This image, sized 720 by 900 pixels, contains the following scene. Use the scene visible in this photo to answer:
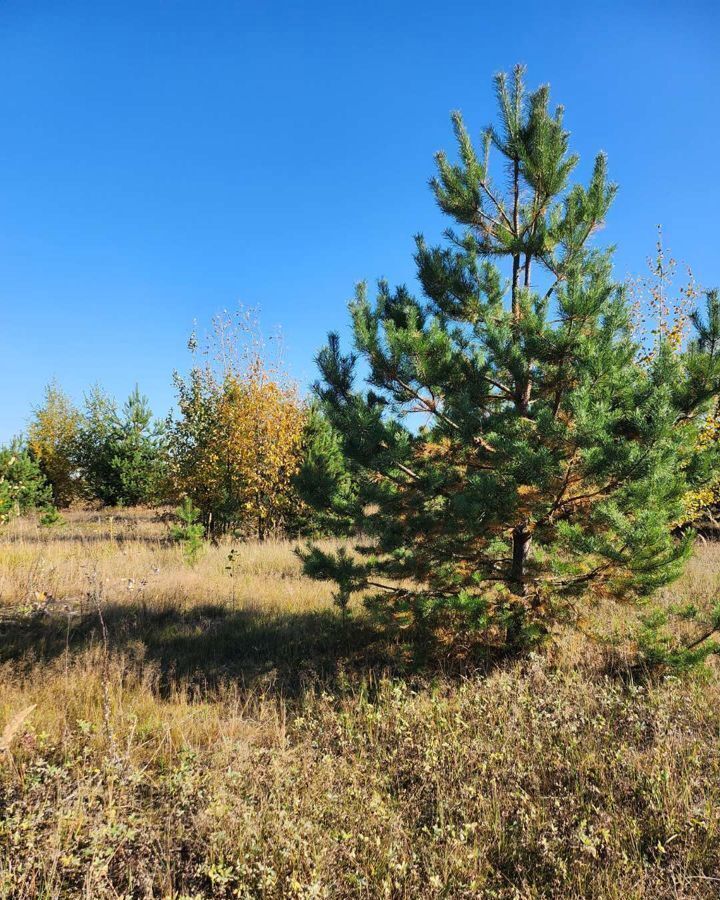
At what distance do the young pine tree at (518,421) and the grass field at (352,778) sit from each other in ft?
2.71

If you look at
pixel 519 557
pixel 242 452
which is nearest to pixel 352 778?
pixel 519 557

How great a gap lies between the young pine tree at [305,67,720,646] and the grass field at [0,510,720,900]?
32.5 inches

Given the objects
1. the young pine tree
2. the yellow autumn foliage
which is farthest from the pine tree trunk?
the yellow autumn foliage

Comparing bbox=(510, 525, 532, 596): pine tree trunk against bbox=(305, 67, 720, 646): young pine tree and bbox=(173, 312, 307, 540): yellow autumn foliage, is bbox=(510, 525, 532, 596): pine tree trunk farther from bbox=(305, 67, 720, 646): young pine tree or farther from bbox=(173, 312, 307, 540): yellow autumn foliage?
bbox=(173, 312, 307, 540): yellow autumn foliage

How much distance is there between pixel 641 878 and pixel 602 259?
456 centimetres

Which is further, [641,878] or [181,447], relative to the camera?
[181,447]

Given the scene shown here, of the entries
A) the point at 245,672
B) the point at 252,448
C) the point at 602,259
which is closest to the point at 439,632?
the point at 245,672

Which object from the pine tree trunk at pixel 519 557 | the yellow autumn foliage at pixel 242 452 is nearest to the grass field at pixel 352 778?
the pine tree trunk at pixel 519 557

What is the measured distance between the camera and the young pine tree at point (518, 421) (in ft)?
12.2

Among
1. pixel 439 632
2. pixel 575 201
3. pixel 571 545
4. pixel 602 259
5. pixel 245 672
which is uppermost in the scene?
pixel 575 201

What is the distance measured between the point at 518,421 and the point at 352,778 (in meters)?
2.80

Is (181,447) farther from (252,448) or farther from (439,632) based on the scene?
(439,632)

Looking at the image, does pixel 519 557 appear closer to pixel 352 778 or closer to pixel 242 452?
pixel 352 778

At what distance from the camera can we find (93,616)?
256 inches
